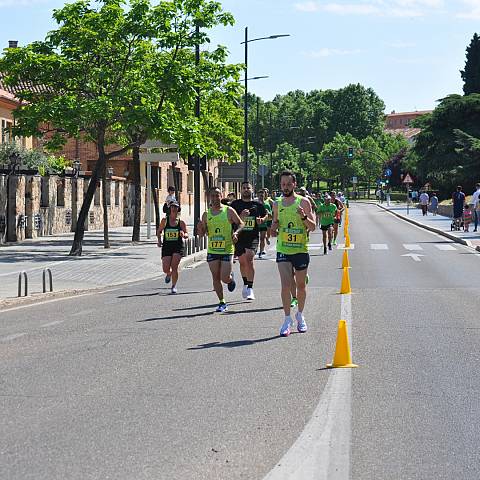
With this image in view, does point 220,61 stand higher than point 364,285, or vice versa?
point 220,61

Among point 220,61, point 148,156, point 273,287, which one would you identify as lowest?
point 273,287

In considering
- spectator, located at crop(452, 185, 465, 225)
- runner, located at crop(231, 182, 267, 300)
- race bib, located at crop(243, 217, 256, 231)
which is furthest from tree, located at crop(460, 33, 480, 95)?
race bib, located at crop(243, 217, 256, 231)

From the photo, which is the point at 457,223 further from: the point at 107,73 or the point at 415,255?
the point at 107,73

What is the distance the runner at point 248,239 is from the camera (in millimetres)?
17281

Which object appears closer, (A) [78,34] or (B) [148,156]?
(A) [78,34]

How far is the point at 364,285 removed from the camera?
20.6m

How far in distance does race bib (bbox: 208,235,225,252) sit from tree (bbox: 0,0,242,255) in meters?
14.3

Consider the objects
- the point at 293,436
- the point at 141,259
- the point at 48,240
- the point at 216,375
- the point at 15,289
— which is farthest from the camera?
the point at 48,240

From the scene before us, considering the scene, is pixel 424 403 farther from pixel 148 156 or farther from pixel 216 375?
pixel 148 156

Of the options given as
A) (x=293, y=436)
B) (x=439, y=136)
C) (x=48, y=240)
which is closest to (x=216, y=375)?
(x=293, y=436)

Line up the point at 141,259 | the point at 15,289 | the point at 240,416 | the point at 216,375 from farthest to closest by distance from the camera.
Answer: the point at 141,259, the point at 15,289, the point at 216,375, the point at 240,416

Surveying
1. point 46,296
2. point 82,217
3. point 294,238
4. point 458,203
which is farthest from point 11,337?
point 458,203

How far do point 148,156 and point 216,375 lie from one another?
26246 millimetres

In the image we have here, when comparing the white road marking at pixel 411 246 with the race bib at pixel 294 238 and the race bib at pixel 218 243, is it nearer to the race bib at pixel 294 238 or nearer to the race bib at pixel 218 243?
the race bib at pixel 218 243
